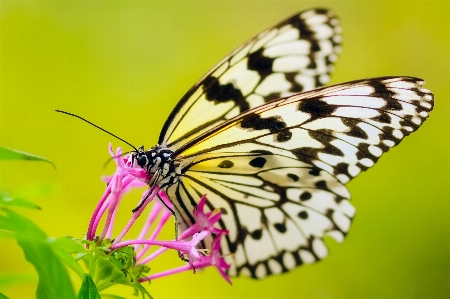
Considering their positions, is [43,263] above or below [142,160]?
below

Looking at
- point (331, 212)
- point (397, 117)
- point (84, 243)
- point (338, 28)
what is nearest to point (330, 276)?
point (331, 212)

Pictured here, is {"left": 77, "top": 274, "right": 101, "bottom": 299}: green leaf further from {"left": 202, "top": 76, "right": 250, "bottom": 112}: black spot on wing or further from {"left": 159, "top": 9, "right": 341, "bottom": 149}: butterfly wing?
{"left": 202, "top": 76, "right": 250, "bottom": 112}: black spot on wing

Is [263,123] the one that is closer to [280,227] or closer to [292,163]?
[292,163]

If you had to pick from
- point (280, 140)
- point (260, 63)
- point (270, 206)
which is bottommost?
point (270, 206)

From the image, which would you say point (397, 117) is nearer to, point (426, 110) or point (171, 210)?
point (426, 110)

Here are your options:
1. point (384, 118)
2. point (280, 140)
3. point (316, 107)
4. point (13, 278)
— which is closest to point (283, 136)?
point (280, 140)

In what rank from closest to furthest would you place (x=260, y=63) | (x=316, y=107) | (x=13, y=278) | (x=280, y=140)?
(x=13, y=278) < (x=316, y=107) < (x=280, y=140) < (x=260, y=63)

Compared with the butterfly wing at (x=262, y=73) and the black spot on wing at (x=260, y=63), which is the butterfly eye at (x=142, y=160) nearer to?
the butterfly wing at (x=262, y=73)

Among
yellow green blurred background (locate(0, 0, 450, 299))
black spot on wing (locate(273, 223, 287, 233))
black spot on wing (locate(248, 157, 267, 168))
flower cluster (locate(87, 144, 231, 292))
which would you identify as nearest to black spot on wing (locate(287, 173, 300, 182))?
black spot on wing (locate(248, 157, 267, 168))
